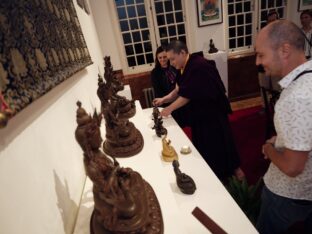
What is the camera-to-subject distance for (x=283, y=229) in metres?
1.12

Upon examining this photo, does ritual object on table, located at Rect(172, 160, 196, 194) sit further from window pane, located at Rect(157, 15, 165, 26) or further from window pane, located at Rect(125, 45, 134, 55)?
window pane, located at Rect(157, 15, 165, 26)

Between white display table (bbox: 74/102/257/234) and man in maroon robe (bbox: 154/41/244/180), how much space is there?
2.11ft

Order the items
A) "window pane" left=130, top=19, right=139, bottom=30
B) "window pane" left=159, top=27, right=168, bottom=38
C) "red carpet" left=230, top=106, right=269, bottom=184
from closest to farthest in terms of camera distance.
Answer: "red carpet" left=230, top=106, right=269, bottom=184 < "window pane" left=130, top=19, right=139, bottom=30 < "window pane" left=159, top=27, right=168, bottom=38

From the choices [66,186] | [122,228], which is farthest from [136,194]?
[66,186]

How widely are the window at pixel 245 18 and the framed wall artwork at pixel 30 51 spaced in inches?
162

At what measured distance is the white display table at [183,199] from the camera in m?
0.74

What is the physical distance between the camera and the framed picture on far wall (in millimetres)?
3939

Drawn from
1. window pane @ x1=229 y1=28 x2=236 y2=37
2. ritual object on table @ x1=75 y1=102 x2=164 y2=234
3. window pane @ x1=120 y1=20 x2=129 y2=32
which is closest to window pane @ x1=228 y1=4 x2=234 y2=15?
window pane @ x1=229 y1=28 x2=236 y2=37

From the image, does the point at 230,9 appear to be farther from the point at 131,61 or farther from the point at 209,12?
the point at 131,61

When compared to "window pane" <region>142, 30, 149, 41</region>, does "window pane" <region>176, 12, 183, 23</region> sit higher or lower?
higher

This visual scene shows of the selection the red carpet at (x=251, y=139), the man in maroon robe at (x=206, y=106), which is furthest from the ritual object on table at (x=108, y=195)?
the red carpet at (x=251, y=139)

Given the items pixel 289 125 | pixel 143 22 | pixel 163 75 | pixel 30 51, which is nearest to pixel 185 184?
pixel 289 125

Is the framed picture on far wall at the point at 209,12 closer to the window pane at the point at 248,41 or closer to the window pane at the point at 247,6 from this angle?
the window pane at the point at 247,6

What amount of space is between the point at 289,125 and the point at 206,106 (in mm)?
1117
